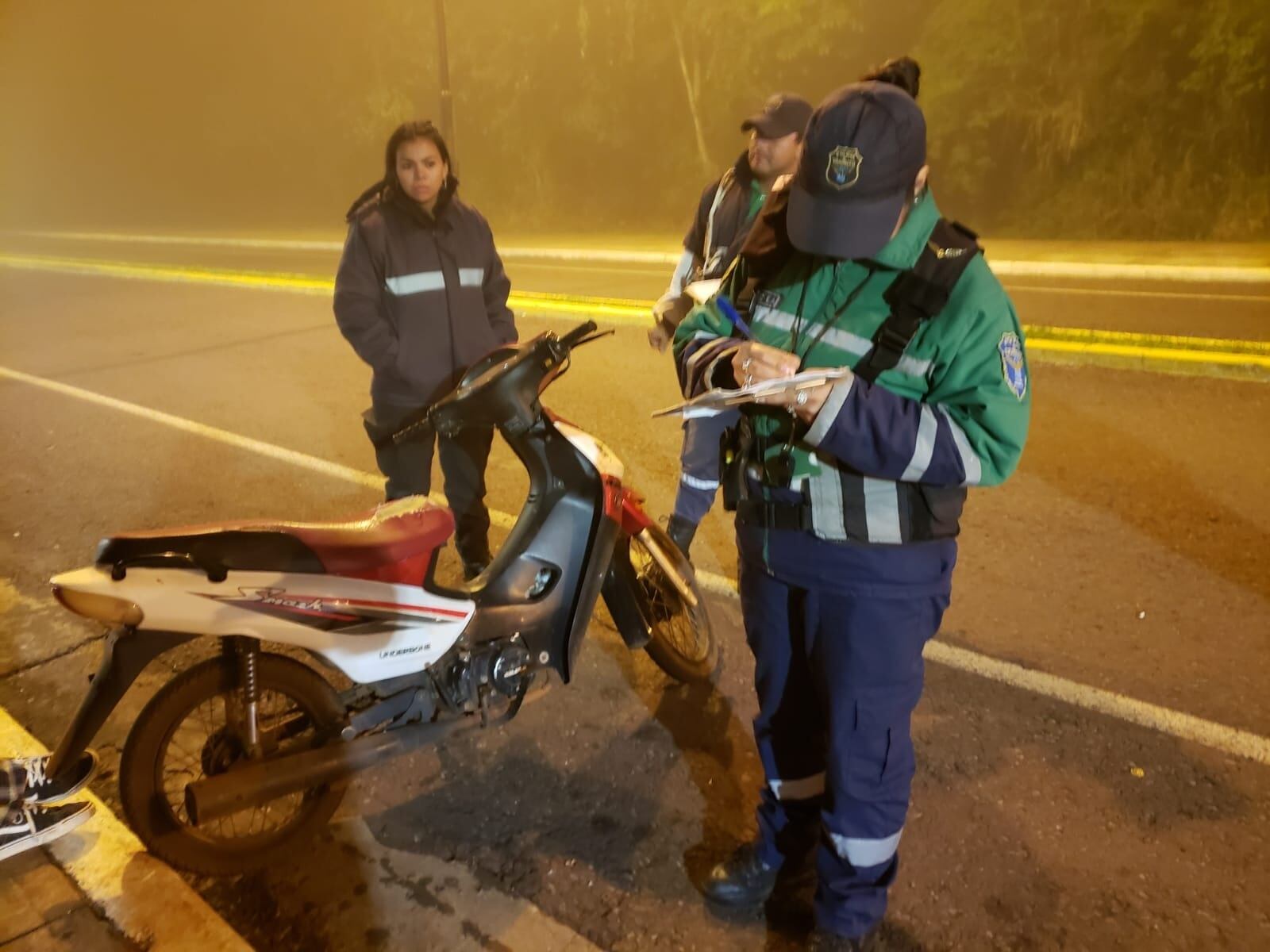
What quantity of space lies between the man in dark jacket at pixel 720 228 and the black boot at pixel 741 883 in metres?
1.77

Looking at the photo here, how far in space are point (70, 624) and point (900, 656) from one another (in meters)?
3.68

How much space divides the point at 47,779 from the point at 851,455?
2.32m

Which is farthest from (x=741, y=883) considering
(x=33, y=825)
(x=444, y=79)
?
(x=444, y=79)

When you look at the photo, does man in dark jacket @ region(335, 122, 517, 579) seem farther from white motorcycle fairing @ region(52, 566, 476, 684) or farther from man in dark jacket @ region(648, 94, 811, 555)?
white motorcycle fairing @ region(52, 566, 476, 684)

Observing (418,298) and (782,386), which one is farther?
(418,298)

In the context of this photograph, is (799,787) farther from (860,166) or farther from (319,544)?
(860,166)

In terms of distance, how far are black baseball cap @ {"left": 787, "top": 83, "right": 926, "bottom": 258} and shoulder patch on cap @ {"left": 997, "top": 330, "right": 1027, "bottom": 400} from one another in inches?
11.9

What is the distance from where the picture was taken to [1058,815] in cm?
281

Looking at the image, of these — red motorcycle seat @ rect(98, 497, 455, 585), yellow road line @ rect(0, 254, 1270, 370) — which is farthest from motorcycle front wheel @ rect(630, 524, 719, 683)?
yellow road line @ rect(0, 254, 1270, 370)

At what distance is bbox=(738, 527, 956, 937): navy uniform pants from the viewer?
2.09 meters

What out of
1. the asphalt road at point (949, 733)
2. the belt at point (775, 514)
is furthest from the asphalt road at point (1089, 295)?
the belt at point (775, 514)

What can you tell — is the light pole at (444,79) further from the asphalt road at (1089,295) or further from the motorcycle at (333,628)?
the motorcycle at (333,628)

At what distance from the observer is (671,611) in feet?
11.4

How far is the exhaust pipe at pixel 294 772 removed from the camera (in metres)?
2.54
